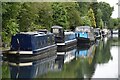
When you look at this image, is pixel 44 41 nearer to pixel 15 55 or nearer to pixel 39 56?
pixel 39 56

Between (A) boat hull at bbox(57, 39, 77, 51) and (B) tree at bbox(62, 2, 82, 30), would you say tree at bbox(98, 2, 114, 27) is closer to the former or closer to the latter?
(B) tree at bbox(62, 2, 82, 30)

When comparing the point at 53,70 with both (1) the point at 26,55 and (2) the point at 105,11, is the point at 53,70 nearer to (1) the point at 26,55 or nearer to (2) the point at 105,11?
(1) the point at 26,55

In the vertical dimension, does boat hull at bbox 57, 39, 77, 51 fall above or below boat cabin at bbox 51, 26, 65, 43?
below

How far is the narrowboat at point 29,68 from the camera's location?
774 inches

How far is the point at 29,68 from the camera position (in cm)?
2167

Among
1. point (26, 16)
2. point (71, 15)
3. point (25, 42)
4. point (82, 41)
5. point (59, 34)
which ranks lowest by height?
point (82, 41)

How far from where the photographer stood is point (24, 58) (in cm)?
2308

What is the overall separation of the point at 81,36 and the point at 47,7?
790cm

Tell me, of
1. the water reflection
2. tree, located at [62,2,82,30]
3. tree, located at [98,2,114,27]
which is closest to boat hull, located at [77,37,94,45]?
tree, located at [62,2,82,30]

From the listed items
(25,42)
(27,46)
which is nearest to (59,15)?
(25,42)

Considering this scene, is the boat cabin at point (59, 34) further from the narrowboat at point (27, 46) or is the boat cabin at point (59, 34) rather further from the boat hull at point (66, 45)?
the narrowboat at point (27, 46)

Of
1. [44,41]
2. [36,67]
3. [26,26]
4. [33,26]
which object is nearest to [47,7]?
[33,26]

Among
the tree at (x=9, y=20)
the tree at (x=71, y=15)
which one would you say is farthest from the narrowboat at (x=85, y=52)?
the tree at (x=71, y=15)

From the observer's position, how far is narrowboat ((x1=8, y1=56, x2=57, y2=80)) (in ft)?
64.5
